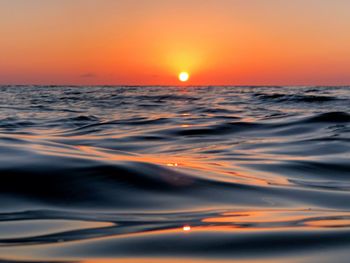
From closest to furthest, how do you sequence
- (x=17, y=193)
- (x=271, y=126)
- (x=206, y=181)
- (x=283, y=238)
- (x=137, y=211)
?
1. (x=283, y=238)
2. (x=137, y=211)
3. (x=17, y=193)
4. (x=206, y=181)
5. (x=271, y=126)

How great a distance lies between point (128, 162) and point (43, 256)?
225 cm

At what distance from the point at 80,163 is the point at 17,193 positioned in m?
0.85

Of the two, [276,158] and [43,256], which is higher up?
[276,158]

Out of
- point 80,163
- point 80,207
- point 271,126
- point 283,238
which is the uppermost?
point 271,126

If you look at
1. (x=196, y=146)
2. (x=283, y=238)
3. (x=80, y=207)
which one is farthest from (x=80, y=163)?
(x=196, y=146)

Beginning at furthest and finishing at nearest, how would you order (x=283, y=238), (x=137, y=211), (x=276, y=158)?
(x=276, y=158)
(x=137, y=211)
(x=283, y=238)

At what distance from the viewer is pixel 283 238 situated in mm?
1941

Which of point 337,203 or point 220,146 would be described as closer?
point 337,203

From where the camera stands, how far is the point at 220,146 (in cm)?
639

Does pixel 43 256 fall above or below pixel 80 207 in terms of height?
below

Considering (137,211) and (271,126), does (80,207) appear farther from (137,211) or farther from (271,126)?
(271,126)

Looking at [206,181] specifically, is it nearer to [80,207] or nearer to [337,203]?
[337,203]

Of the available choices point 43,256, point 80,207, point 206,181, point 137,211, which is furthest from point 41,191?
point 43,256

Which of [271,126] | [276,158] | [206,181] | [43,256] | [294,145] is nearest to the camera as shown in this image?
[43,256]
